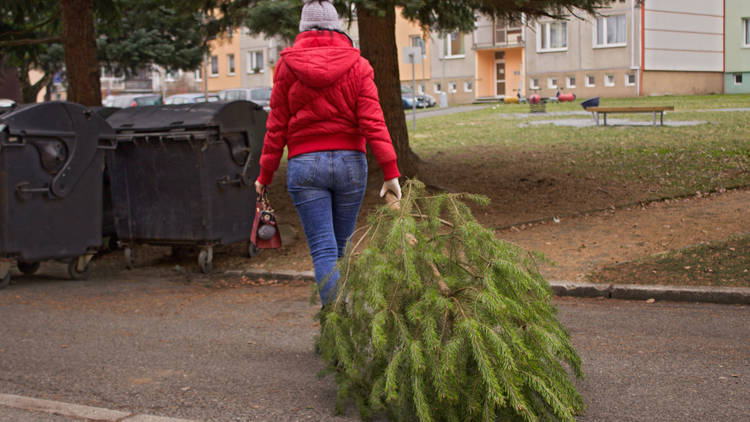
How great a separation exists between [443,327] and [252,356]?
2084 mm

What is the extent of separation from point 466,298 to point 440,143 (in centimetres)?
1631

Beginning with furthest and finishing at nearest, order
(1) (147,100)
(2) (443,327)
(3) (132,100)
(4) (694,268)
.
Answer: (3) (132,100) → (1) (147,100) → (4) (694,268) → (2) (443,327)

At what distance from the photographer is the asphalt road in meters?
4.36

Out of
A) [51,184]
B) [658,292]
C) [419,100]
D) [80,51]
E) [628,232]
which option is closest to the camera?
[658,292]

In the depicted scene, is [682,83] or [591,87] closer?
[682,83]

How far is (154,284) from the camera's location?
336 inches

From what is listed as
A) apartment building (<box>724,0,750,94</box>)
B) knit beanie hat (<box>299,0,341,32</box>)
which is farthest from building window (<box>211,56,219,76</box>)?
knit beanie hat (<box>299,0,341,32</box>)

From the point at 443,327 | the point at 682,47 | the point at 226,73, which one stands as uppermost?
the point at 226,73

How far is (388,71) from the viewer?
1167 centimetres

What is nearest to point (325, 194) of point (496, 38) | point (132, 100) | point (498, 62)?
point (132, 100)

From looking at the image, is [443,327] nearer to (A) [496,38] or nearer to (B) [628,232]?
(B) [628,232]

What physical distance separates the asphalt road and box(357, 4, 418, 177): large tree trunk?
445cm

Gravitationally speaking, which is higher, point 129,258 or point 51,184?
point 51,184

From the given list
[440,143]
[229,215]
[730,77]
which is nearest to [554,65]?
[730,77]
